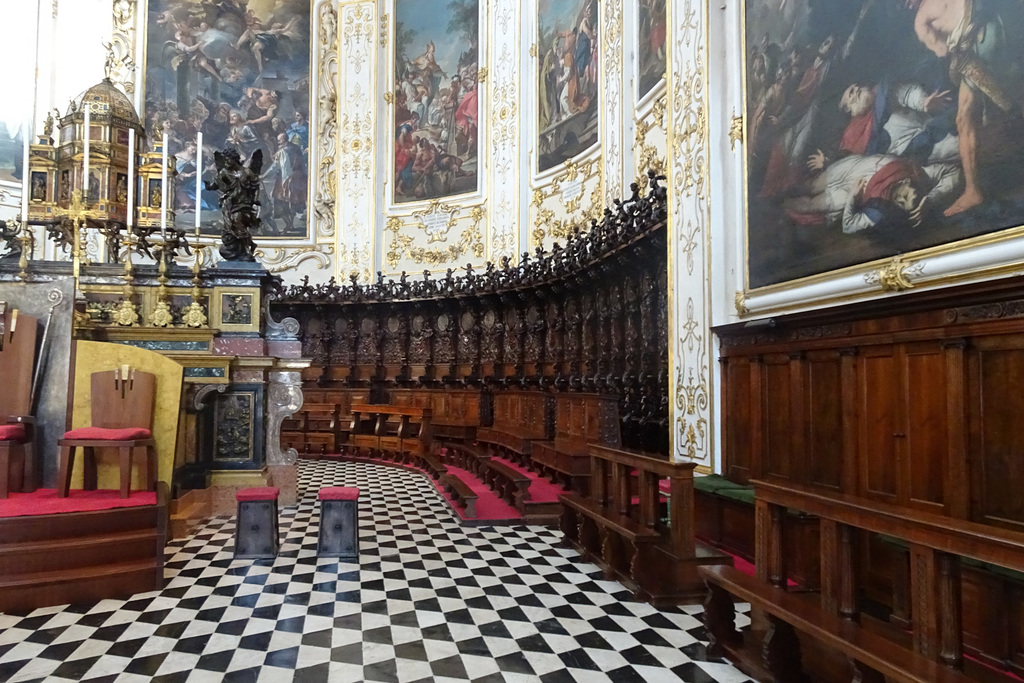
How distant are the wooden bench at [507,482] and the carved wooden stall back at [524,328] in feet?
4.67

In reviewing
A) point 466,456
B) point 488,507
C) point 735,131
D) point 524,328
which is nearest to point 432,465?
point 466,456

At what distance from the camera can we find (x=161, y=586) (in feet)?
13.5

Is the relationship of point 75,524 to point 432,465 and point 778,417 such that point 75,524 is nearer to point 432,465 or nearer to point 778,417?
point 432,465

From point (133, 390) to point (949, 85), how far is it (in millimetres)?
6509

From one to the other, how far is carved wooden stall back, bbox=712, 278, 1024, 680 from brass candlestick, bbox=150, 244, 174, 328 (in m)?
5.96

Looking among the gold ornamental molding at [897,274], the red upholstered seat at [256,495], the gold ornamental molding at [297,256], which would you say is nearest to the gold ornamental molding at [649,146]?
the gold ornamental molding at [897,274]

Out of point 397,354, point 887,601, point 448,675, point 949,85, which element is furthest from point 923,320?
point 397,354

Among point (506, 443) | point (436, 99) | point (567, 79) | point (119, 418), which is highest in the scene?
point (436, 99)

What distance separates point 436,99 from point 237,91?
5543mm

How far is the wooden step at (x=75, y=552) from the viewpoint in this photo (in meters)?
3.75

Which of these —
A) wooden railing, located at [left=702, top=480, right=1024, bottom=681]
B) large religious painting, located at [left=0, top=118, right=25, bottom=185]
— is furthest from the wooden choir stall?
large religious painting, located at [left=0, top=118, right=25, bottom=185]

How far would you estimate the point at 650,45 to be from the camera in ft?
26.8

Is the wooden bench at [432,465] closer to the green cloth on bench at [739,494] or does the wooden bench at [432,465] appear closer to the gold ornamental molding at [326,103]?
the green cloth on bench at [739,494]

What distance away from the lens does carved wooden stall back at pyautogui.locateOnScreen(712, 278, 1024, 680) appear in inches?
89.6
